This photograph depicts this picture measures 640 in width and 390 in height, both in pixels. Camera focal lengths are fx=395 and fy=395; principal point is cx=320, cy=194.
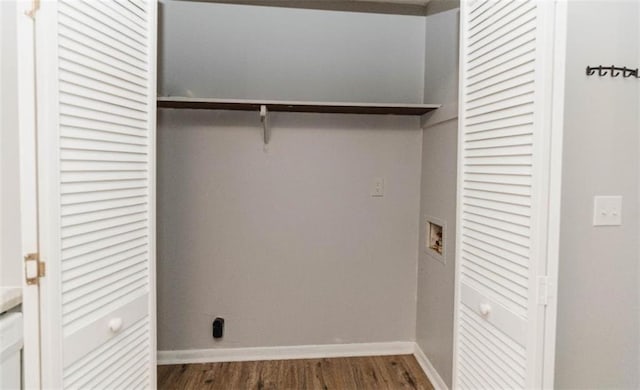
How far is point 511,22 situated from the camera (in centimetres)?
129

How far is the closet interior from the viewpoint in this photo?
8.01 ft

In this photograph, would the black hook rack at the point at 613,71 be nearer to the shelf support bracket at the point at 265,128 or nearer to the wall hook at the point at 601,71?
Answer: the wall hook at the point at 601,71

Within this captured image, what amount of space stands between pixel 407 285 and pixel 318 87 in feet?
4.72

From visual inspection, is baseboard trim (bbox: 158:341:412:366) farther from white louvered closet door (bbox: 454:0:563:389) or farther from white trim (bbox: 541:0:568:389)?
white trim (bbox: 541:0:568:389)

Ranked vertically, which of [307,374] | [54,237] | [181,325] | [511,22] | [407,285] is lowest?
[307,374]

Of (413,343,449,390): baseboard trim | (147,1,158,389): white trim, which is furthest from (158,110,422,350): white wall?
(147,1,158,389): white trim

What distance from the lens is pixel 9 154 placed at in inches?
51.3

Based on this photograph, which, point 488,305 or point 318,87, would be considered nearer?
point 488,305

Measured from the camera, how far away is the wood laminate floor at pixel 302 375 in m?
2.31

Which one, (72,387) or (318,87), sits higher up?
(318,87)

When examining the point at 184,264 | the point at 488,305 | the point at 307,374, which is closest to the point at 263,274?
the point at 184,264

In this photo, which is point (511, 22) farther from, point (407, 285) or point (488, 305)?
point (407, 285)

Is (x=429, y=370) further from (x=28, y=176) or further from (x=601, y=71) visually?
(x=28, y=176)

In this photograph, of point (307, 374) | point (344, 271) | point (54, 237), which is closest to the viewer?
point (54, 237)
